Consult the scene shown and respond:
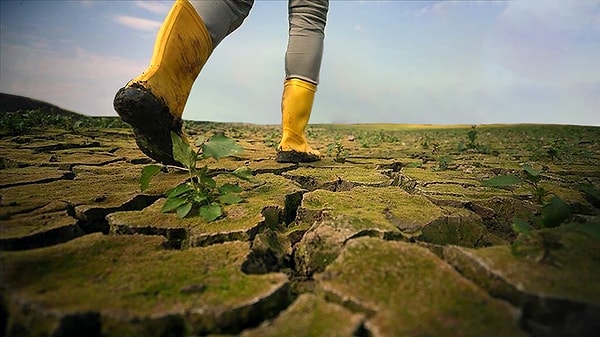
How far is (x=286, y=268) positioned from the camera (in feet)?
4.21

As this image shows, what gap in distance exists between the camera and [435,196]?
1.92m

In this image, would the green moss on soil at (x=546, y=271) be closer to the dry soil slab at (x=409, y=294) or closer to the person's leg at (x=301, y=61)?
the dry soil slab at (x=409, y=294)

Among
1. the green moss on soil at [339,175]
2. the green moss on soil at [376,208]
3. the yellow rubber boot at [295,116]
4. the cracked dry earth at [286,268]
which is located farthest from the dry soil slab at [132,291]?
the yellow rubber boot at [295,116]

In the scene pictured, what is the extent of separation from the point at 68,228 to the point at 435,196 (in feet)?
4.75

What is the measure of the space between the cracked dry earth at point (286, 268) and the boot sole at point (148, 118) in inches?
9.1

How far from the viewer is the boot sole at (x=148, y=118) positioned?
6.04 ft

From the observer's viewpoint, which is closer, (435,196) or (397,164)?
(435,196)

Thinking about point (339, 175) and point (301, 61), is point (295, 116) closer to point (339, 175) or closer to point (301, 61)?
point (301, 61)

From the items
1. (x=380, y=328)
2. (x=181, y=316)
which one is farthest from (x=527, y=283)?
(x=181, y=316)

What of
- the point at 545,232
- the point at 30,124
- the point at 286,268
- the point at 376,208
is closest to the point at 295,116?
the point at 376,208

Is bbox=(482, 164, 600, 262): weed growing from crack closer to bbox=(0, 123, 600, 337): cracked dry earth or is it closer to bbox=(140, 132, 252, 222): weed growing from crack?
bbox=(0, 123, 600, 337): cracked dry earth

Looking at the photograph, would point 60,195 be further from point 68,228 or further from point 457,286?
point 457,286

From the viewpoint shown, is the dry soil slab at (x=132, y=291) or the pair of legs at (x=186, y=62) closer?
the dry soil slab at (x=132, y=291)

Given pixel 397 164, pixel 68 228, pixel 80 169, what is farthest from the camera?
pixel 397 164
